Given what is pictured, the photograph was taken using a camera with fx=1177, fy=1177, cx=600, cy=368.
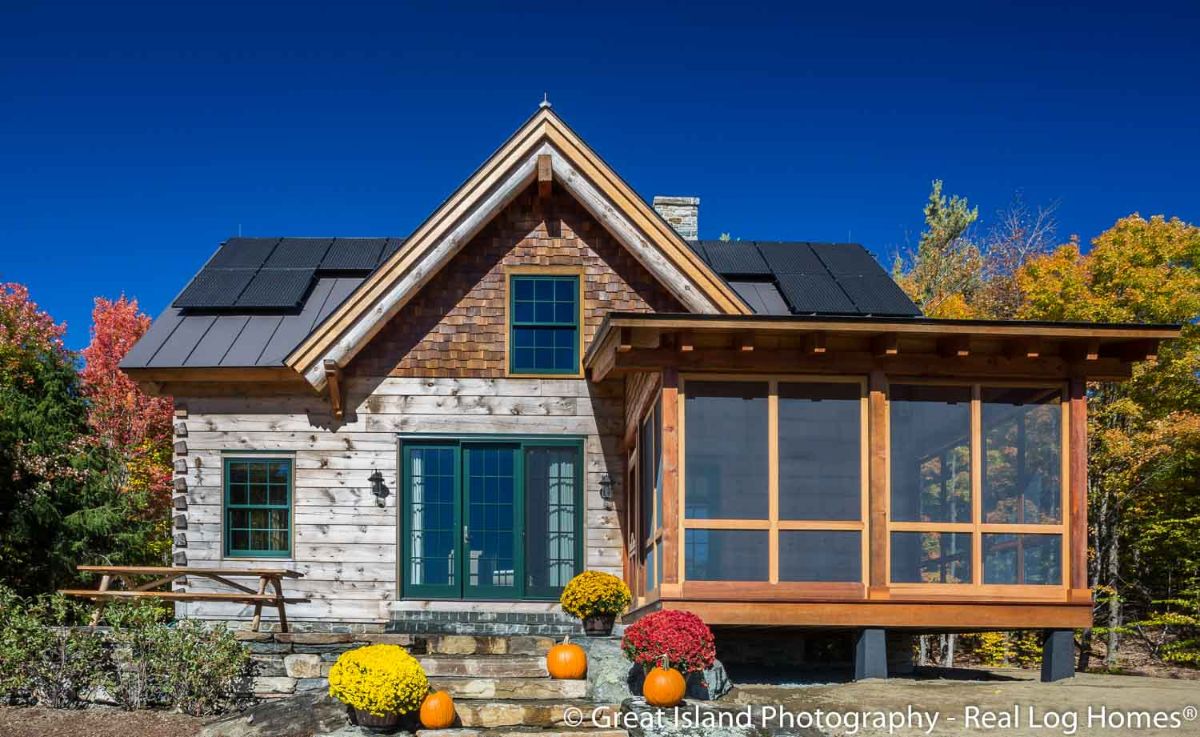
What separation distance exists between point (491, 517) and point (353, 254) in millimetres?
5197

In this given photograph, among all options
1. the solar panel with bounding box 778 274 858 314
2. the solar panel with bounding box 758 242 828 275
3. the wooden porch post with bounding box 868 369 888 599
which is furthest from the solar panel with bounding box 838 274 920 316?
the wooden porch post with bounding box 868 369 888 599

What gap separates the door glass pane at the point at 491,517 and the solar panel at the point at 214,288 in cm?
431

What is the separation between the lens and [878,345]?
485 inches

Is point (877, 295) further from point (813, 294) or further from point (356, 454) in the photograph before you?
point (356, 454)

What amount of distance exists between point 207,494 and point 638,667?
7.14 meters

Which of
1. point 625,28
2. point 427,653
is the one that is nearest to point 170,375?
point 427,653

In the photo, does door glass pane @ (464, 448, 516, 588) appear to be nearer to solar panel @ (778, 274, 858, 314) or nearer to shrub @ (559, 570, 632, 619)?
shrub @ (559, 570, 632, 619)

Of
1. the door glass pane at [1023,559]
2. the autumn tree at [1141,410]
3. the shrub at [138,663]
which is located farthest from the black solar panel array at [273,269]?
the autumn tree at [1141,410]

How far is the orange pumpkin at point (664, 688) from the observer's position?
406 inches

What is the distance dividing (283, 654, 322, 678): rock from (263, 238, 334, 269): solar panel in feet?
22.0

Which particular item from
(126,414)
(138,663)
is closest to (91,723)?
(138,663)

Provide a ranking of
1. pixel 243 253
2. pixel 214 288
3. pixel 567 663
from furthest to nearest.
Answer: pixel 243 253, pixel 214 288, pixel 567 663

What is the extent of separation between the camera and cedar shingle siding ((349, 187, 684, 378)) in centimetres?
1555

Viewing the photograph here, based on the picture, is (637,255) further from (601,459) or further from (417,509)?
(417,509)
